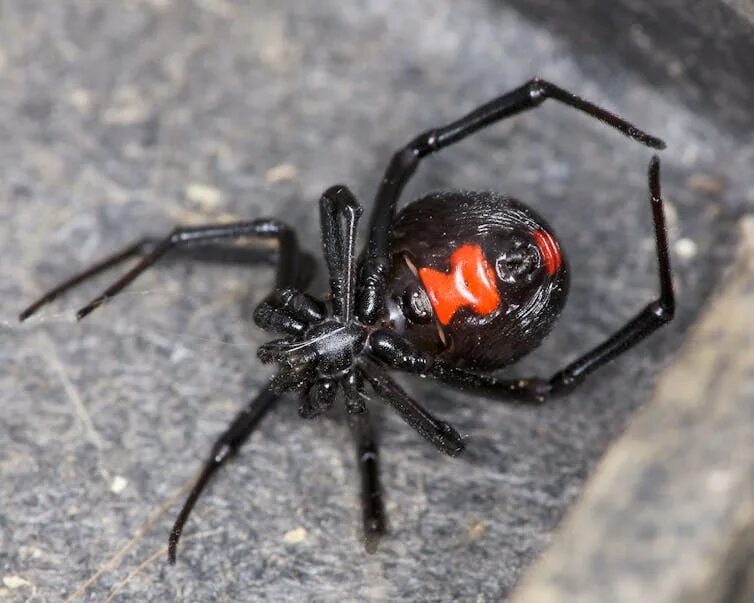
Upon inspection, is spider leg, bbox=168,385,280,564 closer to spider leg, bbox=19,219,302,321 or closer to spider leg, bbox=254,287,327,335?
spider leg, bbox=254,287,327,335

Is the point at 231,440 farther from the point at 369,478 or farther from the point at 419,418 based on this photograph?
the point at 419,418

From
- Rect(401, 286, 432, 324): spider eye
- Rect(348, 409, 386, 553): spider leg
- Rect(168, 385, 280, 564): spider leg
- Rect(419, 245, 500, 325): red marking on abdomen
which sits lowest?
Rect(168, 385, 280, 564): spider leg

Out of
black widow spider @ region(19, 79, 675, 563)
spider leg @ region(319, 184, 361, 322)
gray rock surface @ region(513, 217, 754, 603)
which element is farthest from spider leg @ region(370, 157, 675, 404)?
gray rock surface @ region(513, 217, 754, 603)

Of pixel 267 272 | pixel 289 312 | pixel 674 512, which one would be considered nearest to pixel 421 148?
pixel 289 312

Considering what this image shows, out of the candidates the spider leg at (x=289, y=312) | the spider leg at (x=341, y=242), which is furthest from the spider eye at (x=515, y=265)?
the spider leg at (x=289, y=312)

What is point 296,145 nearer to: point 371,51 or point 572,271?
point 371,51

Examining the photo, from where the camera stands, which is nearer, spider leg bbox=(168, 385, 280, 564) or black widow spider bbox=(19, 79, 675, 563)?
black widow spider bbox=(19, 79, 675, 563)
